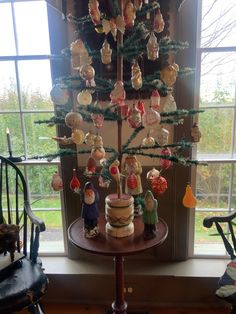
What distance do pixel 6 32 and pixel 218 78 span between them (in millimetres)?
1306

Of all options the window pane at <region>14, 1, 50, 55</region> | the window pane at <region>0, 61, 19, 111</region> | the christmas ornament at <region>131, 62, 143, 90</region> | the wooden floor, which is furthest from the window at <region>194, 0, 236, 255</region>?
the window pane at <region>0, 61, 19, 111</region>

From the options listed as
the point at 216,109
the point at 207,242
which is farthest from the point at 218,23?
the point at 207,242

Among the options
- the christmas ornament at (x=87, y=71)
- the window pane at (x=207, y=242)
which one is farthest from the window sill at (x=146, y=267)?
the christmas ornament at (x=87, y=71)

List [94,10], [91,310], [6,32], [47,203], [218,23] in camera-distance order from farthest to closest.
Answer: [47,203], [91,310], [6,32], [218,23], [94,10]

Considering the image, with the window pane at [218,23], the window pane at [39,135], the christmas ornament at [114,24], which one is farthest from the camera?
the window pane at [39,135]

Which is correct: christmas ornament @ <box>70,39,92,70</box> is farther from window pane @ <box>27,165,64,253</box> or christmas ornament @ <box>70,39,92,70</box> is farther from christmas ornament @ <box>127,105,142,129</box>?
window pane @ <box>27,165,64,253</box>

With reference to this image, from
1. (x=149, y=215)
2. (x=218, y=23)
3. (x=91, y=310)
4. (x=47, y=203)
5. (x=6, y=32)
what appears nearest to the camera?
(x=149, y=215)

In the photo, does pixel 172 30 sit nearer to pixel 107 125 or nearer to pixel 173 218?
pixel 107 125

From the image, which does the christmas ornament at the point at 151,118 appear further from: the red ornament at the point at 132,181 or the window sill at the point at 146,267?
the window sill at the point at 146,267

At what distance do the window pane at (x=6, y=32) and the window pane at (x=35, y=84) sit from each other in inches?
4.2

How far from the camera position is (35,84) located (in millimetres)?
1858

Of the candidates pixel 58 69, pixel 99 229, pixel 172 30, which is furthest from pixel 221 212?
pixel 58 69

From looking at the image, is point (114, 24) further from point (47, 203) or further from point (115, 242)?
point (47, 203)

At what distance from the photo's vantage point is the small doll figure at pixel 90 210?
4.41ft
